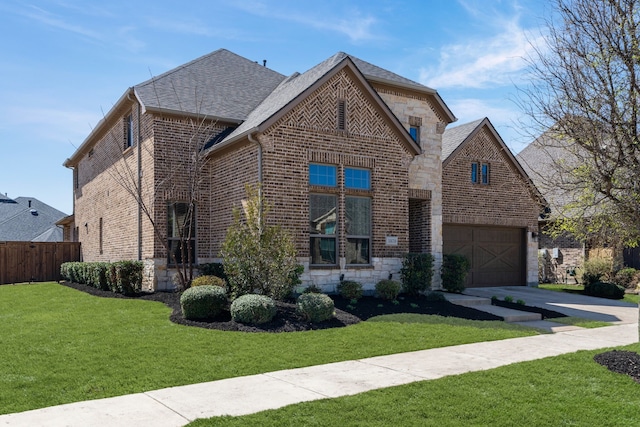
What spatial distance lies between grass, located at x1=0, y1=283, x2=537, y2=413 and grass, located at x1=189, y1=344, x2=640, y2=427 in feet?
6.07

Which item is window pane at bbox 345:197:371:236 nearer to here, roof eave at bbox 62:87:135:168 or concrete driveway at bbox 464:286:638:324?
concrete driveway at bbox 464:286:638:324

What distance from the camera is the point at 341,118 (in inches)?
584

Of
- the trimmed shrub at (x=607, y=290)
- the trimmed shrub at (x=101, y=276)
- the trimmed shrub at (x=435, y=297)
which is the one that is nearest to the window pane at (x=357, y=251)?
the trimmed shrub at (x=435, y=297)

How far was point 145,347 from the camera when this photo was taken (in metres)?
8.65

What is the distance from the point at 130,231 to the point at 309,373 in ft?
38.6

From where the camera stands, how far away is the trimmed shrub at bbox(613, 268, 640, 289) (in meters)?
21.6

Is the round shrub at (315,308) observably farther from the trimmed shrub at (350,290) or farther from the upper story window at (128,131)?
the upper story window at (128,131)

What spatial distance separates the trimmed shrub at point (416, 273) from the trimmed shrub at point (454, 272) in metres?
1.77

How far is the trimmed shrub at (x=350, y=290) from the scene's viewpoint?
13836mm

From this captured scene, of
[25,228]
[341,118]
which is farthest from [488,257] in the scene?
[25,228]

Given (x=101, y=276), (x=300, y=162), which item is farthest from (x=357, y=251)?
(x=101, y=276)

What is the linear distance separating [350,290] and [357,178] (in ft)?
10.3

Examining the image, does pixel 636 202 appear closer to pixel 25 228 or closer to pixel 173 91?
pixel 173 91

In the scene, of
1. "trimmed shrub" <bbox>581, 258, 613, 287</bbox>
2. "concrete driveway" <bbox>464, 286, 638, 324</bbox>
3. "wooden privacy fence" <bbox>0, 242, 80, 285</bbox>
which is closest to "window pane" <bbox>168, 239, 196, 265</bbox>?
"concrete driveway" <bbox>464, 286, 638, 324</bbox>
